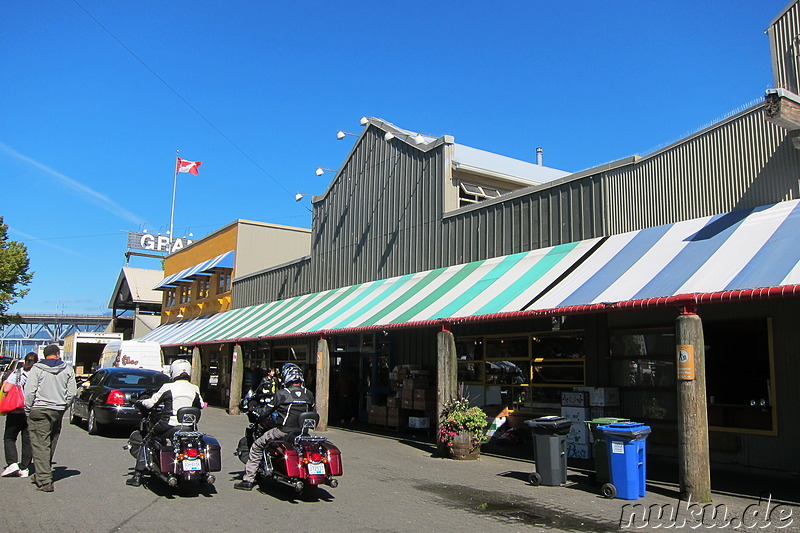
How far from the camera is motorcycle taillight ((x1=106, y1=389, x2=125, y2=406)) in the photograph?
49.5ft

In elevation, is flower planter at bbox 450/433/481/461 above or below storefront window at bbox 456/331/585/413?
below

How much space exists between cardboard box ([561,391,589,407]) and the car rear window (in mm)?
9137

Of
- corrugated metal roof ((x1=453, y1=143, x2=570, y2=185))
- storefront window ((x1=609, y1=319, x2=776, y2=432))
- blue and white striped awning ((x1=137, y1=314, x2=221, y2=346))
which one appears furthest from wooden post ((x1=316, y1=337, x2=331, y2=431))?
blue and white striped awning ((x1=137, y1=314, x2=221, y2=346))

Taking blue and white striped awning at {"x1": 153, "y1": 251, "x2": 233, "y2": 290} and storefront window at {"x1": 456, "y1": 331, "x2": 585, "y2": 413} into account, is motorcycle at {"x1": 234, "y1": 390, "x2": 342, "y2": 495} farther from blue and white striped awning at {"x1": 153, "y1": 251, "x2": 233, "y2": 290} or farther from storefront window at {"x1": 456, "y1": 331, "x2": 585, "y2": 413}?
blue and white striped awning at {"x1": 153, "y1": 251, "x2": 233, "y2": 290}

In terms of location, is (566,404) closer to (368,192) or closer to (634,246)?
(634,246)

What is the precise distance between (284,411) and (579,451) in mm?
6929

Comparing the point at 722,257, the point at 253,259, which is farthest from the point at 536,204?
the point at 253,259

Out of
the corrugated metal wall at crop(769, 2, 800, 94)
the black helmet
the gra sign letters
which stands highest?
the gra sign letters

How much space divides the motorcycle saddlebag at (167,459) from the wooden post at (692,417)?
251 inches

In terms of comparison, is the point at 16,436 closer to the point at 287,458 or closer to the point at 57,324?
the point at 287,458

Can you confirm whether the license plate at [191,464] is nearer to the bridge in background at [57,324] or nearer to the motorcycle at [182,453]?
the motorcycle at [182,453]

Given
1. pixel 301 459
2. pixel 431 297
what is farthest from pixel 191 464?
pixel 431 297

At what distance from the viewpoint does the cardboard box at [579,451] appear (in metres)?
13.1

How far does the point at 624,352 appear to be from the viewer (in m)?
13.2
